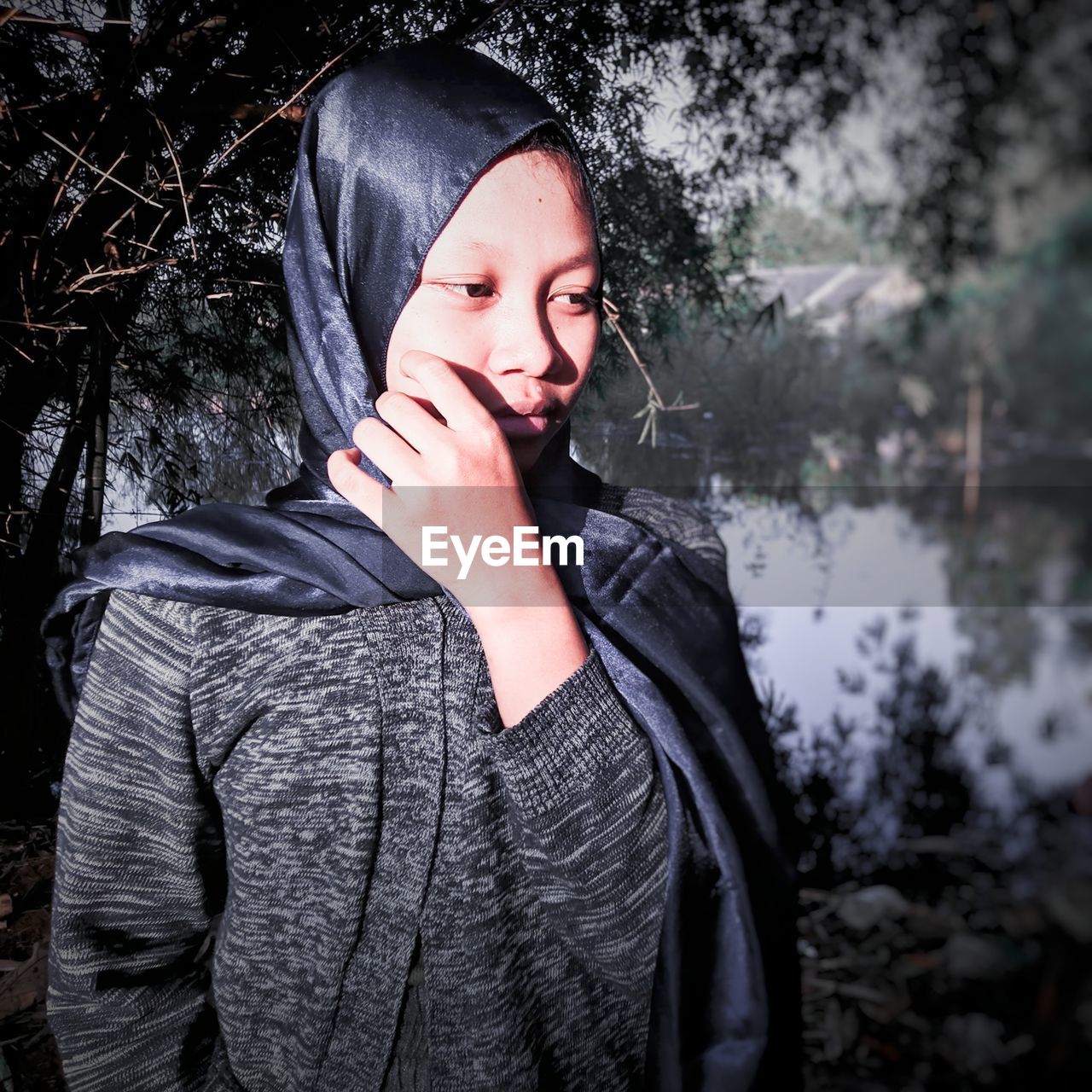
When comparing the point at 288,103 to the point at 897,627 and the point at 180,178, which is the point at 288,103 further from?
the point at 897,627

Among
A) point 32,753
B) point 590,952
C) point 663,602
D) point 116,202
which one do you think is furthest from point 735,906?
point 116,202

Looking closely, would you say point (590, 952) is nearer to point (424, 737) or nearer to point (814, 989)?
point (424, 737)

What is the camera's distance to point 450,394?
2.37 ft

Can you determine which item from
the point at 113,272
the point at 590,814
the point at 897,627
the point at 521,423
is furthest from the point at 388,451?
the point at 897,627

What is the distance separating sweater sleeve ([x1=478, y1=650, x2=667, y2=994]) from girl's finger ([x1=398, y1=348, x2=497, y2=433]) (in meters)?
0.23

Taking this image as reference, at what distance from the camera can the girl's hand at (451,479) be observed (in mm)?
709

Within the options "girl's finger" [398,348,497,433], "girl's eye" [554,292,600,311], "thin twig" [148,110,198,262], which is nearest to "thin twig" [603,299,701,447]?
"girl's eye" [554,292,600,311]

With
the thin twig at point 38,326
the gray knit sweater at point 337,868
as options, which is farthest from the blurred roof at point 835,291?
the thin twig at point 38,326

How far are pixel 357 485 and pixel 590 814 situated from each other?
1.19ft

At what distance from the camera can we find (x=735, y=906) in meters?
0.76

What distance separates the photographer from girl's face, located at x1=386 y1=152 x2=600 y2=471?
29.3 inches

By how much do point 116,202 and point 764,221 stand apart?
84cm

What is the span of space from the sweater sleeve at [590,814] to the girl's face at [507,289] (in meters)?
0.27

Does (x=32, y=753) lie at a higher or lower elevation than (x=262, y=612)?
lower
